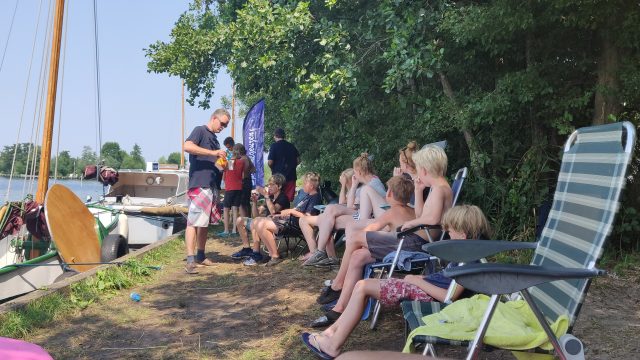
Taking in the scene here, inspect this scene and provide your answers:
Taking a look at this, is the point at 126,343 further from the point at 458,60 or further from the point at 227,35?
the point at 227,35

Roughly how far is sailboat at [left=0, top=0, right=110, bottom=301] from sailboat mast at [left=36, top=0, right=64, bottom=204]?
0.01 metres

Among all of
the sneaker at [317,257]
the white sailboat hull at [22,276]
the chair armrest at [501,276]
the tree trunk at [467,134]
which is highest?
the tree trunk at [467,134]

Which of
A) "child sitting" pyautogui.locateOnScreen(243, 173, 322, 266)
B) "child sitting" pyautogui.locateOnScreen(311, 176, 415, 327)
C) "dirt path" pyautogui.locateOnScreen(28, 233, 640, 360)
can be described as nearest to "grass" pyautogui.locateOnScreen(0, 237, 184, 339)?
"dirt path" pyautogui.locateOnScreen(28, 233, 640, 360)

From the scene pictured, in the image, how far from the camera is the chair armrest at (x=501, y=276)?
183 centimetres

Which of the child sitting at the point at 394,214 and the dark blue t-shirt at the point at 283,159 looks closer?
the child sitting at the point at 394,214

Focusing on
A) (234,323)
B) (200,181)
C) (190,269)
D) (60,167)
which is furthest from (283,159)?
(60,167)

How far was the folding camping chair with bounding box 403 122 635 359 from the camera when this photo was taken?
186 cm

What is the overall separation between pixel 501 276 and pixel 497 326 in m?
0.55

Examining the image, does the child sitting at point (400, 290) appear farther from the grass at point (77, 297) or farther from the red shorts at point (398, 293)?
the grass at point (77, 297)

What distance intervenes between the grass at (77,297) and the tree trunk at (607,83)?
5.13 m

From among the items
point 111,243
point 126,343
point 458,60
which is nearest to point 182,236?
point 111,243

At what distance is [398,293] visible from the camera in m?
3.19

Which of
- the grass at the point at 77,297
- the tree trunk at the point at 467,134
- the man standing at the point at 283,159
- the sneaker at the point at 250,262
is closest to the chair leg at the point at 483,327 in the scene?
the grass at the point at 77,297

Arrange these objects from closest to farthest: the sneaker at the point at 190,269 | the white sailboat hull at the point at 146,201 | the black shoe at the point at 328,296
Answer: the black shoe at the point at 328,296 < the sneaker at the point at 190,269 < the white sailboat hull at the point at 146,201
